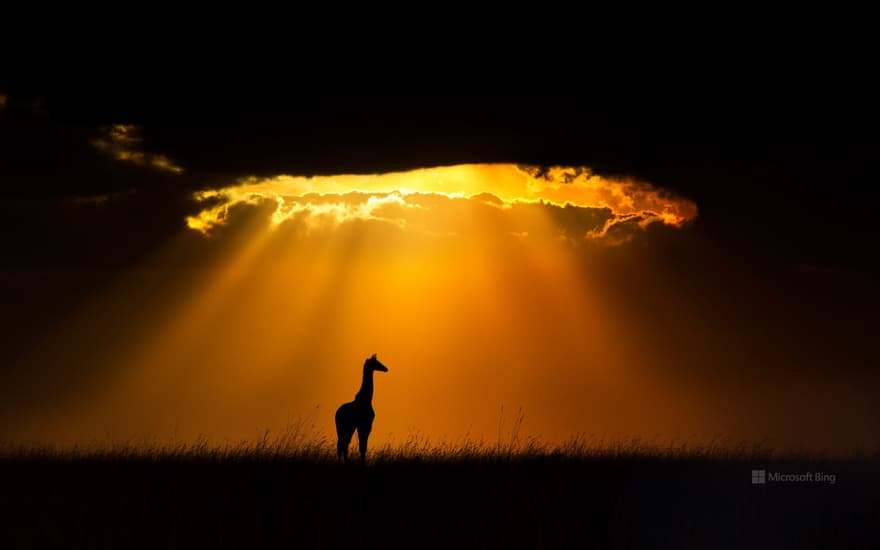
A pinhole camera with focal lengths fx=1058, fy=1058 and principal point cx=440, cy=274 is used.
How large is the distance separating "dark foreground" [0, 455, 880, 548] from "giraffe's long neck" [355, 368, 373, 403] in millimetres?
4712

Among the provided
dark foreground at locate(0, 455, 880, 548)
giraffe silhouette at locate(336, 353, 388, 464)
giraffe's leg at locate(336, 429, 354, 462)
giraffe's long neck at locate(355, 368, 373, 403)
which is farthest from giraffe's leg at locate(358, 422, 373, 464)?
dark foreground at locate(0, 455, 880, 548)

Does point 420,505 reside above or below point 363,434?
above

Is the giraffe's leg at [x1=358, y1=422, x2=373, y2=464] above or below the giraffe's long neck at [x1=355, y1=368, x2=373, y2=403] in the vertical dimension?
below

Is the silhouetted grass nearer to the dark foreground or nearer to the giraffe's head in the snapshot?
the dark foreground

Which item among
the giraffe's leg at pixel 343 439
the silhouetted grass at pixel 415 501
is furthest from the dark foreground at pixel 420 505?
the giraffe's leg at pixel 343 439

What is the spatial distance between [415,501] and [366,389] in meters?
8.47

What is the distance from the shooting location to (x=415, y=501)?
13195 millimetres

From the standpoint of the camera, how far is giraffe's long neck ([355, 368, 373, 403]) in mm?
Result: 21359

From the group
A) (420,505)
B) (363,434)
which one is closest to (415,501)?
(420,505)

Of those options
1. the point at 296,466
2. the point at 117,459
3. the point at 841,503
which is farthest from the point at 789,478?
the point at 117,459

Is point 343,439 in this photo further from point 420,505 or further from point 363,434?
point 420,505

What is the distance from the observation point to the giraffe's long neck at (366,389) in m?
21.4

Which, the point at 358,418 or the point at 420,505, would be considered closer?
the point at 420,505

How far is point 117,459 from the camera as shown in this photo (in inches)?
680
